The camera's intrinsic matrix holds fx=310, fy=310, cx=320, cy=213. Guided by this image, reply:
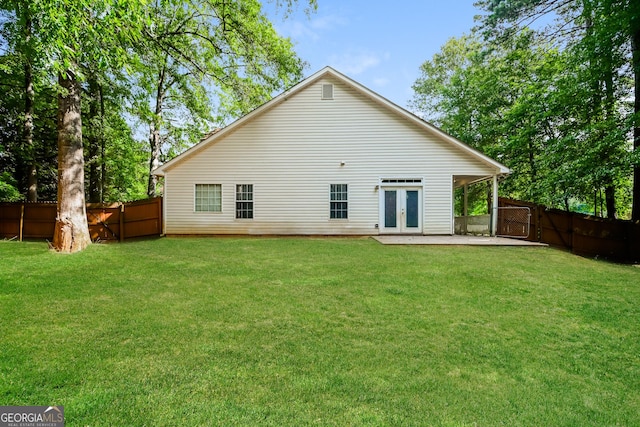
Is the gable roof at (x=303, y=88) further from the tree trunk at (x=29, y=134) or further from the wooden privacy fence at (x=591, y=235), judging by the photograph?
the tree trunk at (x=29, y=134)

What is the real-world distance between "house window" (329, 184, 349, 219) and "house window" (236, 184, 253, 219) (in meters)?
3.49

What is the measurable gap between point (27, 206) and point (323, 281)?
1338 centimetres

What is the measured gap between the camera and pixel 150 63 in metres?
11.9

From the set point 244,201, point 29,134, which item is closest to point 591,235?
point 244,201

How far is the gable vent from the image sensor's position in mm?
13375

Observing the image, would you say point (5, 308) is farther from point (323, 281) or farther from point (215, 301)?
point (323, 281)

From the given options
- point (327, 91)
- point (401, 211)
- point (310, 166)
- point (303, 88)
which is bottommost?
point (401, 211)

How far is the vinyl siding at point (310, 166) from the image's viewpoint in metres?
13.2

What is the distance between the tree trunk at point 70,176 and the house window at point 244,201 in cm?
536

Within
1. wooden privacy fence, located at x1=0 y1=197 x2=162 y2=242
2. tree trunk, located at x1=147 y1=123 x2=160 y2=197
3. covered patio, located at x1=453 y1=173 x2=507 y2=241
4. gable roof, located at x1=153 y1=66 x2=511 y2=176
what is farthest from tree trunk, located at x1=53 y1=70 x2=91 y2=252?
covered patio, located at x1=453 y1=173 x2=507 y2=241

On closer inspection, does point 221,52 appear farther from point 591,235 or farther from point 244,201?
point 591,235

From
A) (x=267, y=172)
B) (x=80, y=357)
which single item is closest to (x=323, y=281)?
(x=80, y=357)

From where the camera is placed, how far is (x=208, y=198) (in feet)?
44.2

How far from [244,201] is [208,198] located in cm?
159
